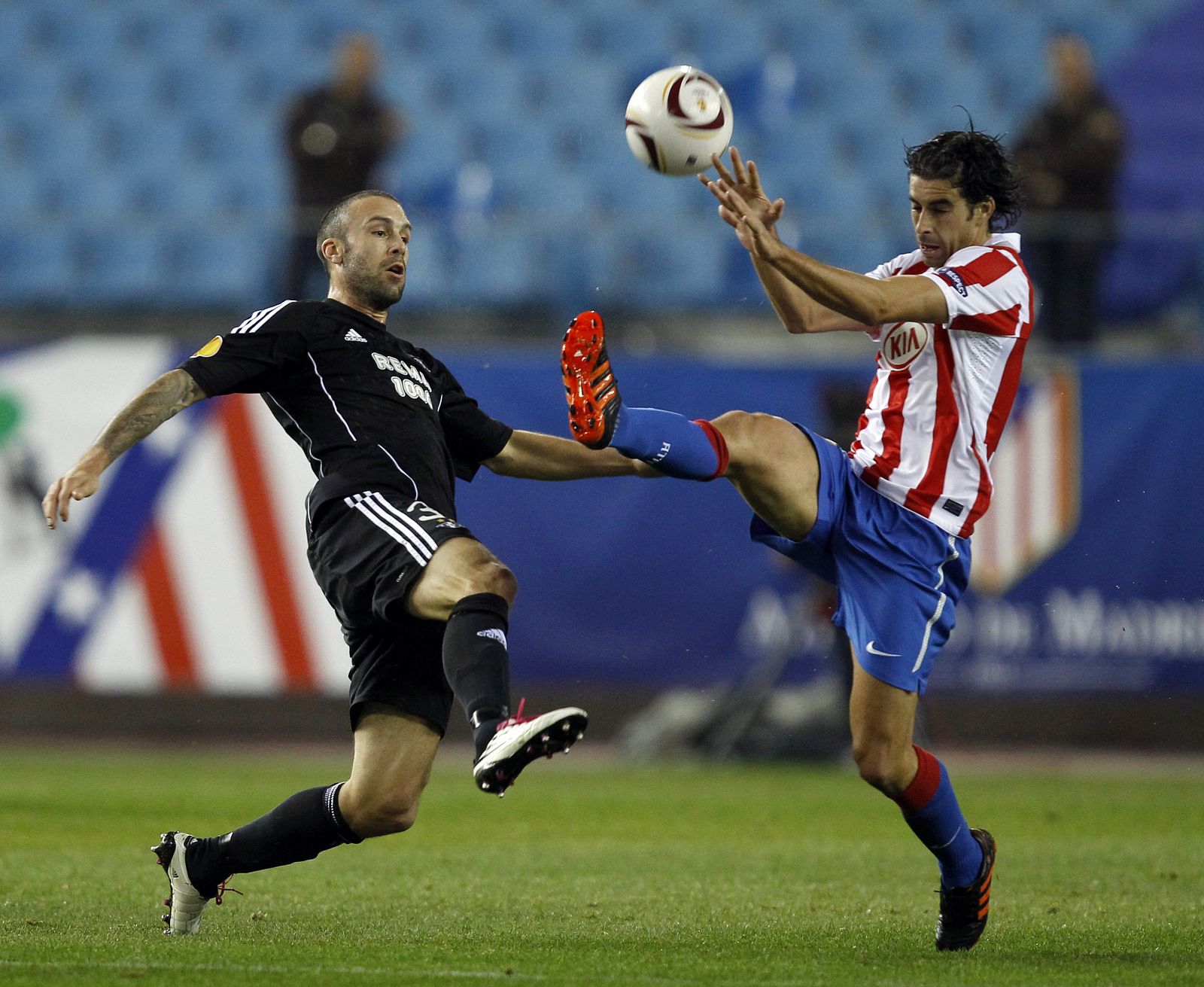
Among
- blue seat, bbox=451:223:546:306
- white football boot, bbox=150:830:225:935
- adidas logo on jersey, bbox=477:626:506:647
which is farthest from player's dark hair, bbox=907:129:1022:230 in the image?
blue seat, bbox=451:223:546:306

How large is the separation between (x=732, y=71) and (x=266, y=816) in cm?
1056

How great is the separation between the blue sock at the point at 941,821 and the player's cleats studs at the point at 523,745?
1.38 meters

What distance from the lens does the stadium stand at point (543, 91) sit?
46.1 ft

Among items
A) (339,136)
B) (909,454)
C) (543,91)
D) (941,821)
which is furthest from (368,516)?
(543,91)

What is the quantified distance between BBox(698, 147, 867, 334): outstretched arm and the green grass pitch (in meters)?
1.92

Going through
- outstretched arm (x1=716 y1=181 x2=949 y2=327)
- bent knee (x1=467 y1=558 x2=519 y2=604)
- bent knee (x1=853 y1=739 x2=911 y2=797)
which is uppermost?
outstretched arm (x1=716 y1=181 x2=949 y2=327)

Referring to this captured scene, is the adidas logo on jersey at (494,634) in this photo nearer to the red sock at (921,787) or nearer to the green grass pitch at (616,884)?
the green grass pitch at (616,884)

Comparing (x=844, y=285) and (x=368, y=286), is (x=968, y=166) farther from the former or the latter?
(x=368, y=286)

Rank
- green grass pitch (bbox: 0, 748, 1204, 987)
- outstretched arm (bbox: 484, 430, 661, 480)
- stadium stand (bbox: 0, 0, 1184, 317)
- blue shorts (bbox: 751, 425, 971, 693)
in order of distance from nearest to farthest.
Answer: green grass pitch (bbox: 0, 748, 1204, 987) → blue shorts (bbox: 751, 425, 971, 693) → outstretched arm (bbox: 484, 430, 661, 480) → stadium stand (bbox: 0, 0, 1184, 317)

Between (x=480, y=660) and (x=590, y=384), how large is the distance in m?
0.92

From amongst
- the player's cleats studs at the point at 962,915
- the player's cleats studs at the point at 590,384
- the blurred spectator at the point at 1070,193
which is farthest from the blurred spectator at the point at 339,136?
the player's cleats studs at the point at 962,915

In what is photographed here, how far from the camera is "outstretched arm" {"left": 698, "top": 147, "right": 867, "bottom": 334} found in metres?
5.03

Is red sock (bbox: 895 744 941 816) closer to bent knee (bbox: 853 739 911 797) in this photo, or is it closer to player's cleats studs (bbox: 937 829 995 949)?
bent knee (bbox: 853 739 911 797)

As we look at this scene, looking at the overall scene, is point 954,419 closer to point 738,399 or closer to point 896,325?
point 896,325
